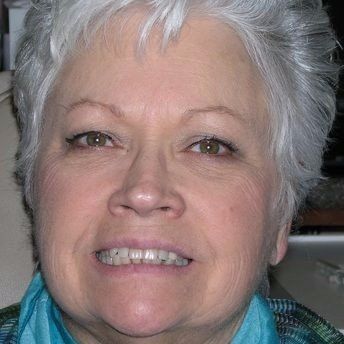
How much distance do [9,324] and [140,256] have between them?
437mm

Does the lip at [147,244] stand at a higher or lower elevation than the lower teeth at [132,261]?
higher

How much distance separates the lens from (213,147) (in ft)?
4.09

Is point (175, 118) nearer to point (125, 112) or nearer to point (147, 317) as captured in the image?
point (125, 112)

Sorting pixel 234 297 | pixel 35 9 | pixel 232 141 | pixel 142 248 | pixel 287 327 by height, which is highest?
pixel 35 9

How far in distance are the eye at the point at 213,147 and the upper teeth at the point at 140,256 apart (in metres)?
0.18

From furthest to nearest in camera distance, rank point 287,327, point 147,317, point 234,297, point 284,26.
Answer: point 287,327 < point 284,26 < point 234,297 < point 147,317

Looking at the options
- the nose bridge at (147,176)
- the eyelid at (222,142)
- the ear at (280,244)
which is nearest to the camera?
the nose bridge at (147,176)

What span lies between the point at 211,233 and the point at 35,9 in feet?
1.77

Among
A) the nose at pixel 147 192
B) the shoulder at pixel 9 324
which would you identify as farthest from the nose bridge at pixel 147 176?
the shoulder at pixel 9 324

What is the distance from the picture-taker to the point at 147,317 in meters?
1.11

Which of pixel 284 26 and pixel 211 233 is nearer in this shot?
pixel 211 233

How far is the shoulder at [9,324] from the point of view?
55.1 inches

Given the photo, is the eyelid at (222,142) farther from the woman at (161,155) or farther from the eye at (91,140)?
the eye at (91,140)

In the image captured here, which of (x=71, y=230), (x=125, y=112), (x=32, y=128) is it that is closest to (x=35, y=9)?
(x=32, y=128)
